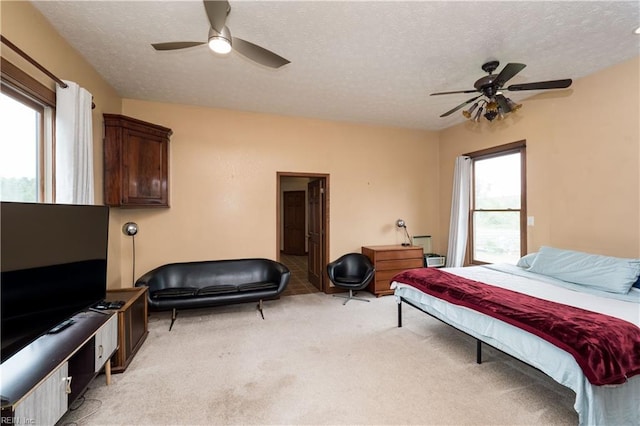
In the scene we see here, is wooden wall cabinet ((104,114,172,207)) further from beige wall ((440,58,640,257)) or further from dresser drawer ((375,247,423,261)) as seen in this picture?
beige wall ((440,58,640,257))

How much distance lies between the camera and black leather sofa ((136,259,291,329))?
11.2 feet

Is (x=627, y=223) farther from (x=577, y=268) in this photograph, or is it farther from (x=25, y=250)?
(x=25, y=250)

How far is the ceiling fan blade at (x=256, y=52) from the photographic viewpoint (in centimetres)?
207

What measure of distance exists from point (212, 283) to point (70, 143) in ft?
7.89

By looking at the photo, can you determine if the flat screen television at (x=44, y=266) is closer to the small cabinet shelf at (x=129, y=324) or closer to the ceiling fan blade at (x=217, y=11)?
the small cabinet shelf at (x=129, y=324)

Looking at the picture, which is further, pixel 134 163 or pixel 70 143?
pixel 134 163

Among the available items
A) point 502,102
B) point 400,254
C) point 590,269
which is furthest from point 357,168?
point 590,269

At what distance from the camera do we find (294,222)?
9.22 m

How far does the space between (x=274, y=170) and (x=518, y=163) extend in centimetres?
385

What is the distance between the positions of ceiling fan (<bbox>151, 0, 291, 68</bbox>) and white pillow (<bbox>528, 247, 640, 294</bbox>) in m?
→ 3.61

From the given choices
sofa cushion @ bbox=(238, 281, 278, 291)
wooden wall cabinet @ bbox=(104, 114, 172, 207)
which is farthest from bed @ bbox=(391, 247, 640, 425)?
wooden wall cabinet @ bbox=(104, 114, 172, 207)

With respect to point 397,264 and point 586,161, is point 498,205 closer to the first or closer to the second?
point 586,161

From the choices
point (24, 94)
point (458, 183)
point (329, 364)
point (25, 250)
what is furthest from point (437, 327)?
point (24, 94)

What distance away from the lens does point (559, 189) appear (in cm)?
363
